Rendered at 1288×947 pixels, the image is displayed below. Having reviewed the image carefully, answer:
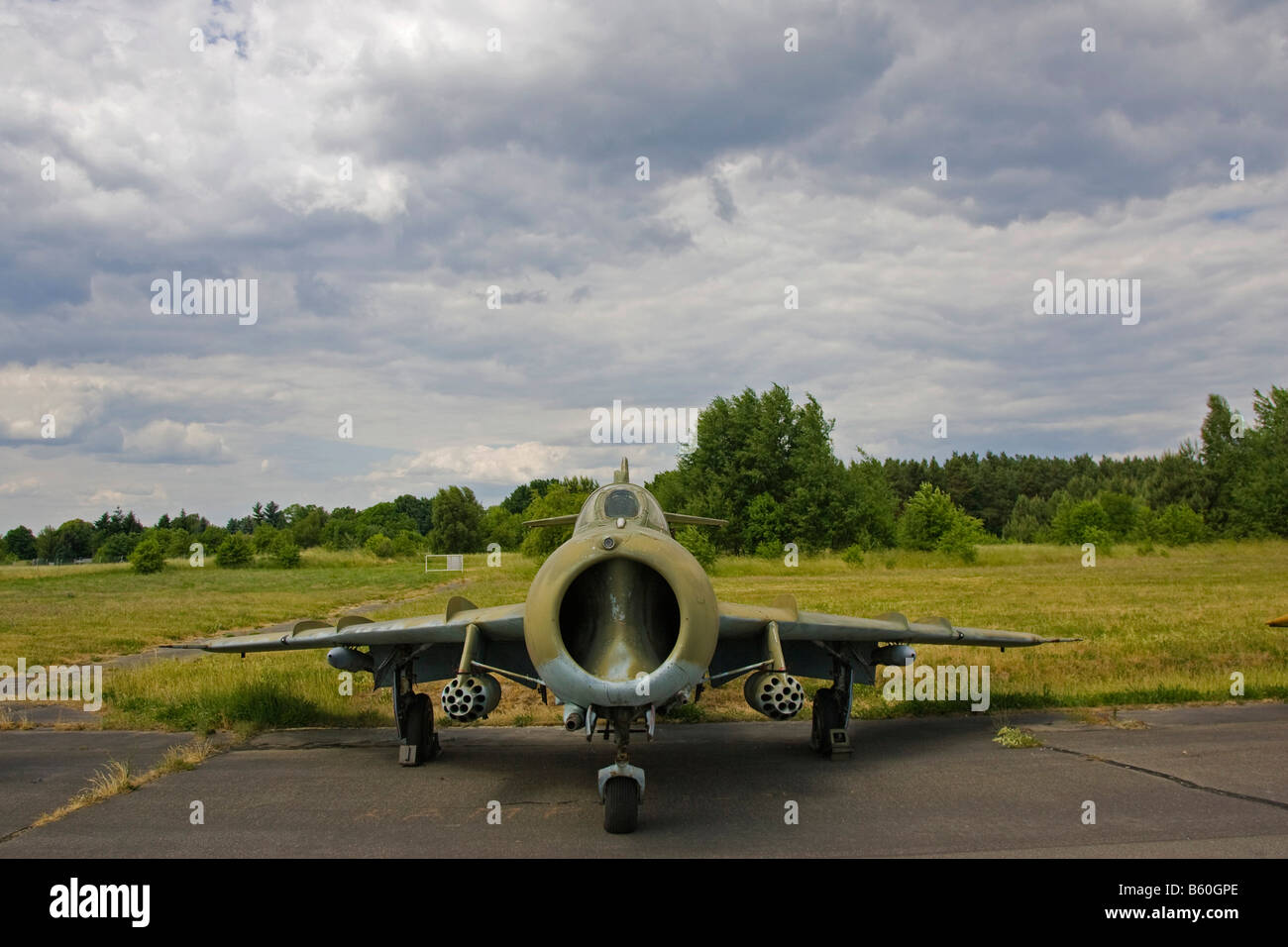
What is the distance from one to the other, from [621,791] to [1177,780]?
5.39m

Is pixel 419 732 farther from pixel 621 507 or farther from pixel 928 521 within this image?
pixel 928 521

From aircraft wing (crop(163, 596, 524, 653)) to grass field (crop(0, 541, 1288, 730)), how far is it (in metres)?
1.77

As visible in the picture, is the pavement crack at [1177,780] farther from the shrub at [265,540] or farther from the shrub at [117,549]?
the shrub at [117,549]

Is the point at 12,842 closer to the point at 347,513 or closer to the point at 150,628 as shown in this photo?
the point at 150,628

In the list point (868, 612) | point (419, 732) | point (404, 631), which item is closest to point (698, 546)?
point (868, 612)

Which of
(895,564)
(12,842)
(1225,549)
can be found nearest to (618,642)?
(12,842)

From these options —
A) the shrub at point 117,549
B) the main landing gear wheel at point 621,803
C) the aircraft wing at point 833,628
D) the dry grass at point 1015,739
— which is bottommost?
the shrub at point 117,549

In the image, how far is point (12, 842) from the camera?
21.5 ft

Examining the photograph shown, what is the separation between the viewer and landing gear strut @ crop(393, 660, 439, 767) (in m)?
9.47

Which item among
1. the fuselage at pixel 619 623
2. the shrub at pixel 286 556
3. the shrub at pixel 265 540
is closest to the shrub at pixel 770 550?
the shrub at pixel 286 556

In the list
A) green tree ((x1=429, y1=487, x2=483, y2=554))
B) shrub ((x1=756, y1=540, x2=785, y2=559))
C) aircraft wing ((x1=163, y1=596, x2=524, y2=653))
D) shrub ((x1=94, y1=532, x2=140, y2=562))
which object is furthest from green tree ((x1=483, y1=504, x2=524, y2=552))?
aircraft wing ((x1=163, y1=596, x2=524, y2=653))

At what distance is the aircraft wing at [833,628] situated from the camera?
841 centimetres

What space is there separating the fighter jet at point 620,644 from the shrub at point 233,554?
2563 inches

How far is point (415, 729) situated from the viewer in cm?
956
